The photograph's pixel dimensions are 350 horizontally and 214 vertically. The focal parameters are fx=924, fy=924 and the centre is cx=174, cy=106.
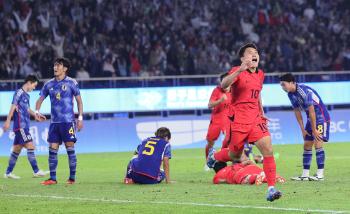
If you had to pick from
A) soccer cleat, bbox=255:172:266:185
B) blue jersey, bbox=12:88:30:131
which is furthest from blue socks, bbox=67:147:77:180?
soccer cleat, bbox=255:172:266:185

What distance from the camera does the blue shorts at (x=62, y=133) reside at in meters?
17.3

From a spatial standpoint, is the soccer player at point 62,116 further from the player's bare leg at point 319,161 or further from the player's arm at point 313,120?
the player's bare leg at point 319,161

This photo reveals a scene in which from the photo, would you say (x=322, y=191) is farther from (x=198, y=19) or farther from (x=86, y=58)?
(x=198, y=19)

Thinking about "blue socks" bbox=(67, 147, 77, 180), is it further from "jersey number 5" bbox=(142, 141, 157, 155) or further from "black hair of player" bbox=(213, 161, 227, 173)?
"black hair of player" bbox=(213, 161, 227, 173)

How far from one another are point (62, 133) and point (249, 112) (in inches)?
199

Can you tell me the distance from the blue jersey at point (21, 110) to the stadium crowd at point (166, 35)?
373 inches

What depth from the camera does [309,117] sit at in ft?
55.3

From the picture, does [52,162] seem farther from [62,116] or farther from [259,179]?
[259,179]

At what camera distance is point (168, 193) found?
14.7 m

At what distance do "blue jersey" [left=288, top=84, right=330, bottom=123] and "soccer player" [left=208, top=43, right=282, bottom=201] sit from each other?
3.17 m

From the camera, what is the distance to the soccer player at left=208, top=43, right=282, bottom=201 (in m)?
12.9

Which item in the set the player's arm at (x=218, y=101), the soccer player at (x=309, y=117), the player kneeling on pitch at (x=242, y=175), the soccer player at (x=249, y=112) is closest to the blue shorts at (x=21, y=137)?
the player's arm at (x=218, y=101)

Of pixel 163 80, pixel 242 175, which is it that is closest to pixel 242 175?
pixel 242 175

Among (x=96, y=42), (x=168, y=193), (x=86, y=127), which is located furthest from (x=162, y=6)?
(x=168, y=193)
